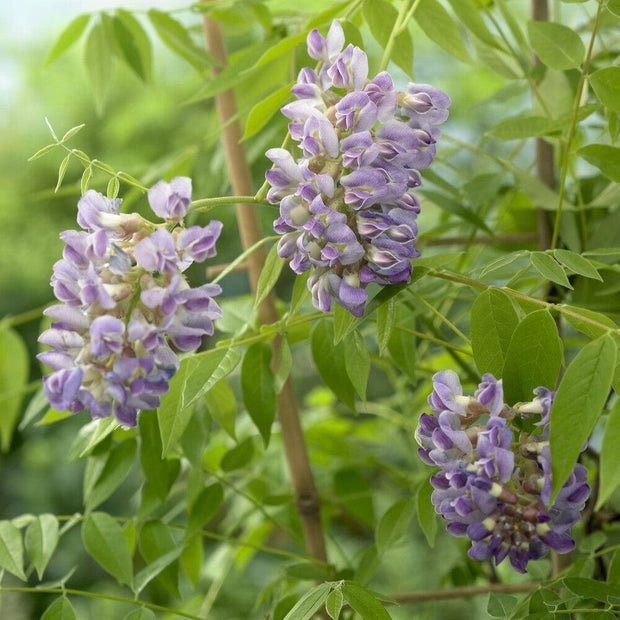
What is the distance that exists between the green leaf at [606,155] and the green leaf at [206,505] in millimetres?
274

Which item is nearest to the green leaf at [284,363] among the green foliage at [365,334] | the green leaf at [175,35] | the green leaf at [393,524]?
the green foliage at [365,334]

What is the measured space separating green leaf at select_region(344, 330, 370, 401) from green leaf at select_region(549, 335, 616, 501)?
0.11 metres

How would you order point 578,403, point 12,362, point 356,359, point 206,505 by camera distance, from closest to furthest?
point 578,403, point 356,359, point 206,505, point 12,362

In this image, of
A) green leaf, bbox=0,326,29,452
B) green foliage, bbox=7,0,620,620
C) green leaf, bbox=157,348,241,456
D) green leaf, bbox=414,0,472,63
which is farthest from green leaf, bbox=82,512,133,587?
green leaf, bbox=414,0,472,63

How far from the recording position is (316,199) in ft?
1.09

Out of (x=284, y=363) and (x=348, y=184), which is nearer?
(x=348, y=184)

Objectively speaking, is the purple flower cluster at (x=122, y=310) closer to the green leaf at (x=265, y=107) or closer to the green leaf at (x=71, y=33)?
the green leaf at (x=265, y=107)

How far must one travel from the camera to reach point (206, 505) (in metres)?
0.52

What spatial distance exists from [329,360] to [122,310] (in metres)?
0.17

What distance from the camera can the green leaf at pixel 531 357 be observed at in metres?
0.35

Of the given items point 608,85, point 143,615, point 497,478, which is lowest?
point 143,615

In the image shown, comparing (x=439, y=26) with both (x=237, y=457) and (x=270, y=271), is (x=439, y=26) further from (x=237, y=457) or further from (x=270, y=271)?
(x=237, y=457)

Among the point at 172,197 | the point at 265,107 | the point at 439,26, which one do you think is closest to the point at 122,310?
the point at 172,197

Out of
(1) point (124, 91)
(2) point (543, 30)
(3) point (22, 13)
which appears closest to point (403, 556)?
(2) point (543, 30)
